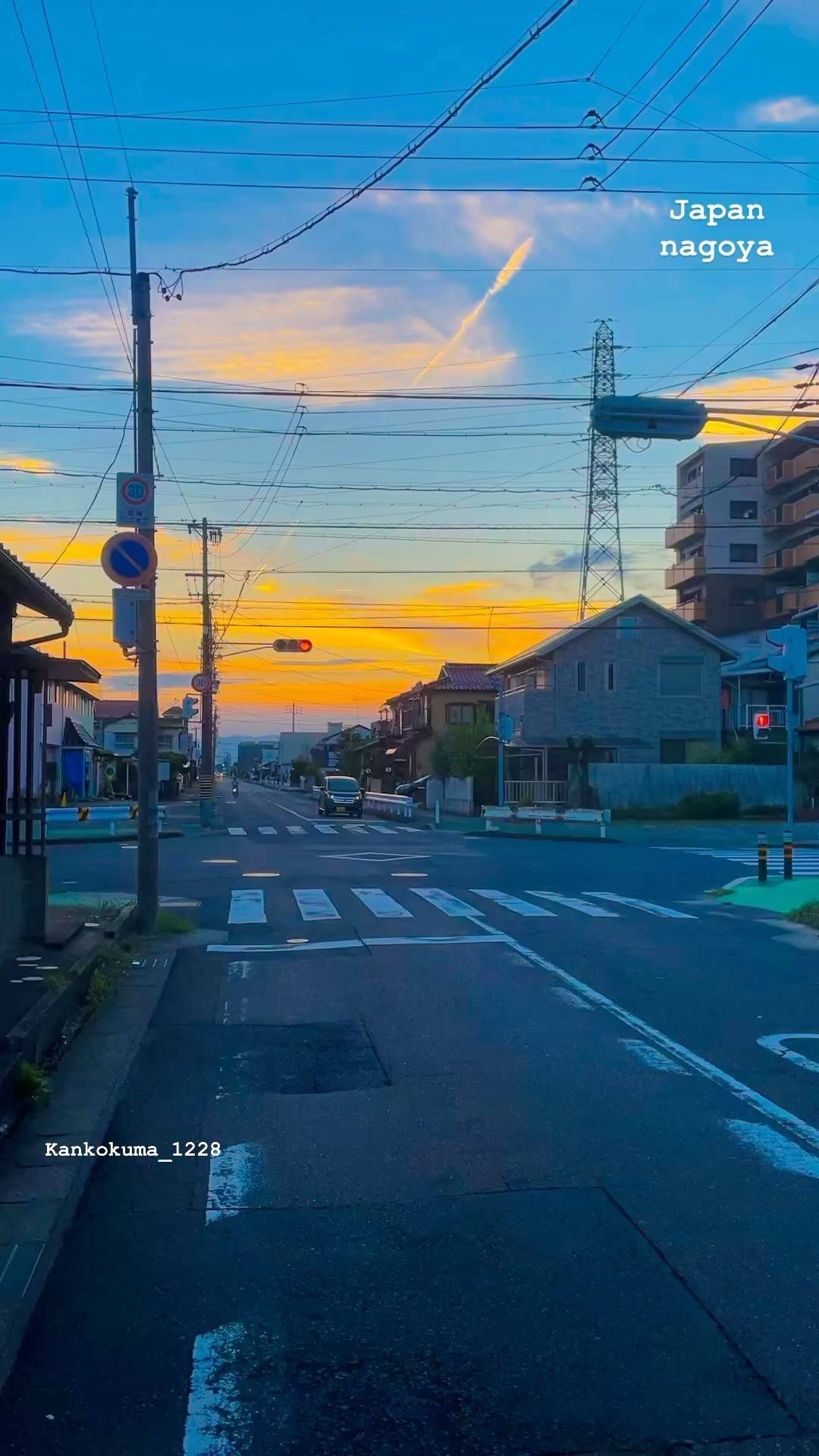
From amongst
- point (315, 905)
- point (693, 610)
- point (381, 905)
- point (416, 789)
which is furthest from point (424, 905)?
point (693, 610)

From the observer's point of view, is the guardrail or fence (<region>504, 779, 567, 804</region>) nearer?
the guardrail

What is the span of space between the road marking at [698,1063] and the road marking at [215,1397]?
11.9ft

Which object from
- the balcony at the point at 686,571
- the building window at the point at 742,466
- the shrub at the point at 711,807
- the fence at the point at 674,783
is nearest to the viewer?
the shrub at the point at 711,807

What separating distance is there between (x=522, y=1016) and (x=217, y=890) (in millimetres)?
11639

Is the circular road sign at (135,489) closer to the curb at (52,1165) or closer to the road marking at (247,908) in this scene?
the road marking at (247,908)

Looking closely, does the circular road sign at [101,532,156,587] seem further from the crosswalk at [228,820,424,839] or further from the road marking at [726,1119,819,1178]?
the crosswalk at [228,820,424,839]

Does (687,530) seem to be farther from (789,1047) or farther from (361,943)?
(789,1047)

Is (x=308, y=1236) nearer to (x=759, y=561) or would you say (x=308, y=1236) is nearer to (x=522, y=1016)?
(x=522, y=1016)

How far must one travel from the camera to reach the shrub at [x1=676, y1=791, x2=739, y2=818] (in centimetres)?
4716

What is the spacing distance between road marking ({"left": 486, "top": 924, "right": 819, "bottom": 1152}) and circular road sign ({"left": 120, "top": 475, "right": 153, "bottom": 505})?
23.9 feet

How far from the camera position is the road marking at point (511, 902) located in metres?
17.9

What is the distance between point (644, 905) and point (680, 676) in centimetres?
3783

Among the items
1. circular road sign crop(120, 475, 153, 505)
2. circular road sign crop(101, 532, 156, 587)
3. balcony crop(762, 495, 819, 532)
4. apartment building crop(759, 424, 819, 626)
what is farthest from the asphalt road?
balcony crop(762, 495, 819, 532)

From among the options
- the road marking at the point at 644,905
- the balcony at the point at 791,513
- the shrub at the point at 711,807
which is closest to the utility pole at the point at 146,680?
the road marking at the point at 644,905
